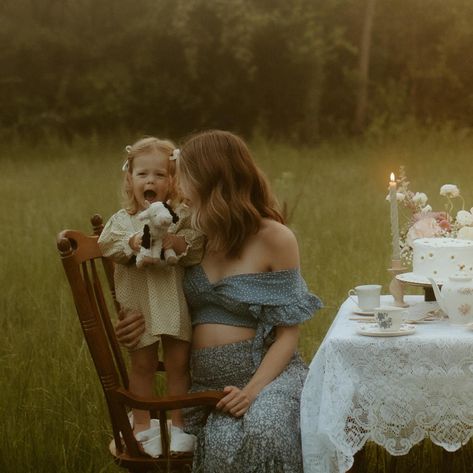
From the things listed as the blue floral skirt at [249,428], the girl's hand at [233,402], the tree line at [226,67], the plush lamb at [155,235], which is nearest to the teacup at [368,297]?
the blue floral skirt at [249,428]

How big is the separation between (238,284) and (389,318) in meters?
0.46

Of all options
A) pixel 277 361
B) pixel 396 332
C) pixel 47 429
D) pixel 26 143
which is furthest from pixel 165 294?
pixel 26 143

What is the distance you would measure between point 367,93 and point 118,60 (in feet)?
5.87

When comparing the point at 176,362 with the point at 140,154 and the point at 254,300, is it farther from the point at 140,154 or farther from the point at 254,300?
the point at 140,154

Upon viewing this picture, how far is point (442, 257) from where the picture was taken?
8.43 feet

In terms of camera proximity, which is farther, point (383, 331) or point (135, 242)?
point (135, 242)

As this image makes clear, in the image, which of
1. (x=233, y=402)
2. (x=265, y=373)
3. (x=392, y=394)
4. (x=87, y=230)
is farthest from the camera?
(x=87, y=230)

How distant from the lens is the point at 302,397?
2402 mm

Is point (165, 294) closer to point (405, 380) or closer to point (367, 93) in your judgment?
point (405, 380)

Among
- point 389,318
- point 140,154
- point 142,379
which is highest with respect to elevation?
point 140,154

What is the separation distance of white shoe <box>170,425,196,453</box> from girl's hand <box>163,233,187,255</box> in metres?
0.47

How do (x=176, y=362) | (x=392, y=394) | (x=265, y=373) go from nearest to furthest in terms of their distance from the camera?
1. (x=392, y=394)
2. (x=265, y=373)
3. (x=176, y=362)

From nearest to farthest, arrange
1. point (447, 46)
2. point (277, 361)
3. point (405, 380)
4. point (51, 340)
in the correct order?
point (405, 380) < point (277, 361) < point (51, 340) < point (447, 46)

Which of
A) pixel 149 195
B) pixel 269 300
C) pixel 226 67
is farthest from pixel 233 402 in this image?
pixel 226 67
